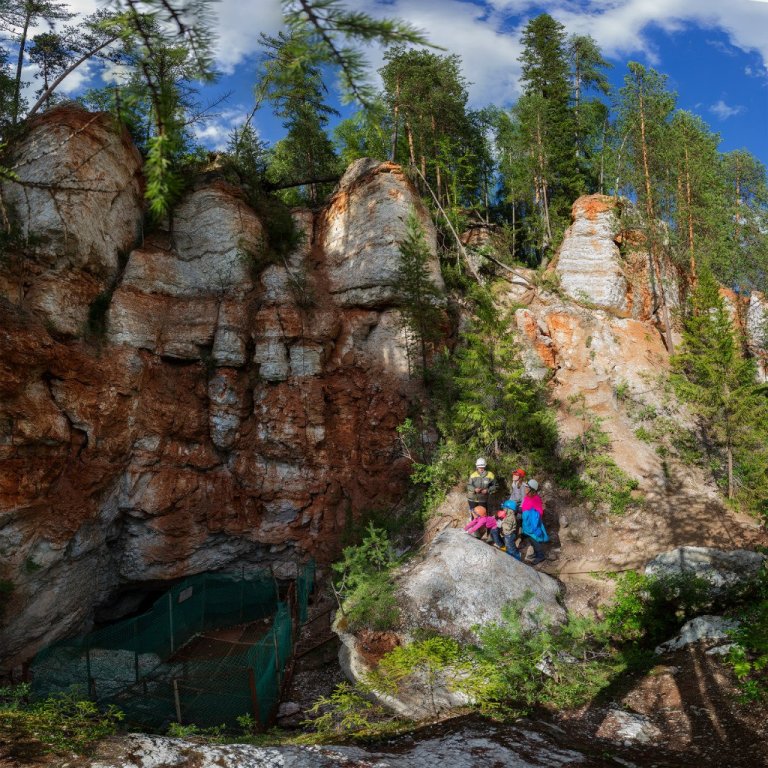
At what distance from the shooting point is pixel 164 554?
1217cm

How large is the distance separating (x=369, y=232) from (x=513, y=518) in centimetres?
1038

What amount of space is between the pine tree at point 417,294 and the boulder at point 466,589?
698 cm

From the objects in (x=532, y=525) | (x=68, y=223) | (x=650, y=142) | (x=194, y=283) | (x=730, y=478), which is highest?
(x=650, y=142)

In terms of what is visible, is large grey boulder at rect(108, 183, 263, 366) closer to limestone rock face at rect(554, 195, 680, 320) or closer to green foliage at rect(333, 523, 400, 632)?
green foliage at rect(333, 523, 400, 632)

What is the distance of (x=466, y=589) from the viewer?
736cm

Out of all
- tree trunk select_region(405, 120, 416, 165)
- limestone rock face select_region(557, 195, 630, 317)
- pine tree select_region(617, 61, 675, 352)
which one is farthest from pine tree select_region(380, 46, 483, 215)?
pine tree select_region(617, 61, 675, 352)

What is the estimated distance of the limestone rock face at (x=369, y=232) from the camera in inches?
587

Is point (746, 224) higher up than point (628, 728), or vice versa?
point (746, 224)

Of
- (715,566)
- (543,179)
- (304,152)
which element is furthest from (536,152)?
(715,566)

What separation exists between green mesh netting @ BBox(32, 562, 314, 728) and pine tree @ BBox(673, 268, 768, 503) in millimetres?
11303

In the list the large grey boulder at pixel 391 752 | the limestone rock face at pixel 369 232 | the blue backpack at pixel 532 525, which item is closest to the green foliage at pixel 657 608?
the blue backpack at pixel 532 525

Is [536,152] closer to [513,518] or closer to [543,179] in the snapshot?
[543,179]

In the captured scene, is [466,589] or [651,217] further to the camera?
[651,217]

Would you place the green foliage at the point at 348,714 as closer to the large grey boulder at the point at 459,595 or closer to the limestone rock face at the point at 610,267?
the large grey boulder at the point at 459,595
